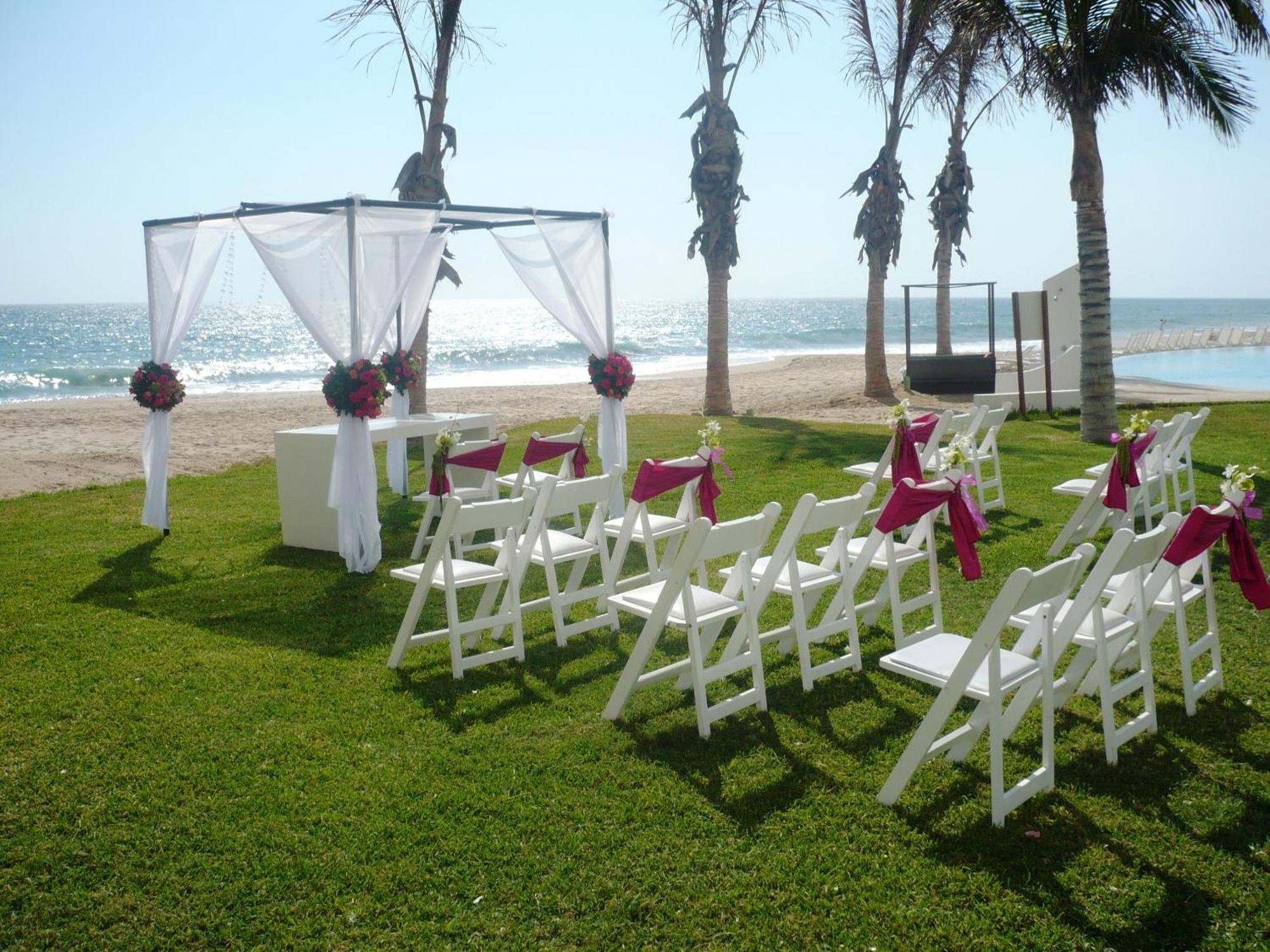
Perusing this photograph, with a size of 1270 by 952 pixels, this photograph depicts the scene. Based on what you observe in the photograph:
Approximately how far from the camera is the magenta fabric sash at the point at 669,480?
5641 millimetres

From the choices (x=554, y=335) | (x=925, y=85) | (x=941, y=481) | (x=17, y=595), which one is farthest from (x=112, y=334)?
(x=941, y=481)

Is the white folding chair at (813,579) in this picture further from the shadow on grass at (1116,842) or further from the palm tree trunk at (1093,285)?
the palm tree trunk at (1093,285)

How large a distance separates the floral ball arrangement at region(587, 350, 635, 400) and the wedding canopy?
14cm

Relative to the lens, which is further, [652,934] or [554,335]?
[554,335]

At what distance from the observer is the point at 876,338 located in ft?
64.8

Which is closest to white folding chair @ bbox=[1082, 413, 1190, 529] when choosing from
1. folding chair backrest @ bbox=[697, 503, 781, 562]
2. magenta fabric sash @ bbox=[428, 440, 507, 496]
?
folding chair backrest @ bbox=[697, 503, 781, 562]

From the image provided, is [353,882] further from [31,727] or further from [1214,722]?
[1214,722]

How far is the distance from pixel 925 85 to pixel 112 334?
58.5 metres

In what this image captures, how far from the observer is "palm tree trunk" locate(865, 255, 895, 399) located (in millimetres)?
19672

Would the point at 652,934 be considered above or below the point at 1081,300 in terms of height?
below

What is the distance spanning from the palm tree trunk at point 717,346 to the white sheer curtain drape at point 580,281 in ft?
26.0

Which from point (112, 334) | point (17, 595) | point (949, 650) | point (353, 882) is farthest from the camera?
point (112, 334)

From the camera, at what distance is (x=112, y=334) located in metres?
62.2

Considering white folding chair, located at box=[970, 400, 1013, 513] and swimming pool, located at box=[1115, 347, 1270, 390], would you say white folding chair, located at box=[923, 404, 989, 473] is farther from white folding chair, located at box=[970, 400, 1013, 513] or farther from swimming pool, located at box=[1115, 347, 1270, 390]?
swimming pool, located at box=[1115, 347, 1270, 390]
